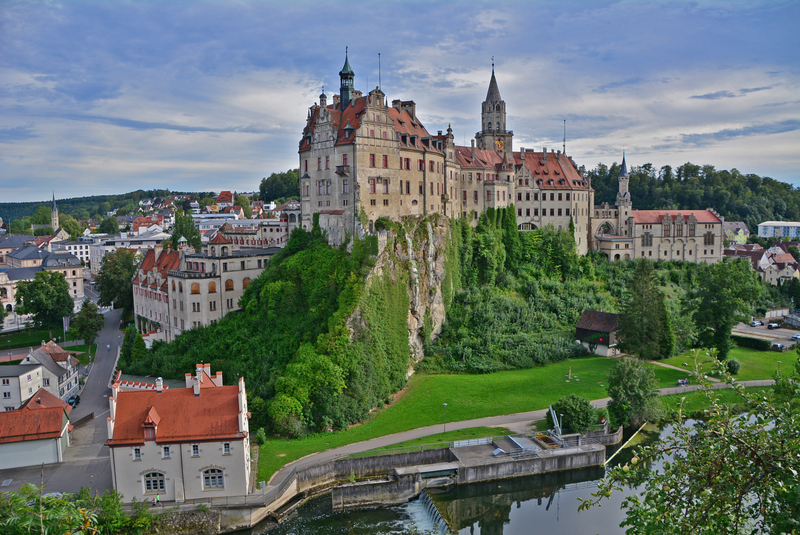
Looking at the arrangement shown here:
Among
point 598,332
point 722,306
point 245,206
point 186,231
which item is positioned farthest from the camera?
point 245,206

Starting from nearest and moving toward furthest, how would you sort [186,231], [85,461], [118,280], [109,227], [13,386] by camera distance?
[85,461] → [13,386] → [118,280] → [186,231] → [109,227]

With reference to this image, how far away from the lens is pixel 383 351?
45375 mm

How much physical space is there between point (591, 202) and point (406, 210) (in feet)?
112

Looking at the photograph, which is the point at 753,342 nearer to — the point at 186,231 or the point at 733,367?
the point at 733,367

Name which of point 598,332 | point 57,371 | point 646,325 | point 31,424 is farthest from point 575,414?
point 57,371

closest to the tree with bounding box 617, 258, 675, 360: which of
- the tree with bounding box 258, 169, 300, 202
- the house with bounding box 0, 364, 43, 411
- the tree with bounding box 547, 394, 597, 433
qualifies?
the tree with bounding box 547, 394, 597, 433

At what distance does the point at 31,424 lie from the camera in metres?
35.2

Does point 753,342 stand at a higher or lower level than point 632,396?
lower

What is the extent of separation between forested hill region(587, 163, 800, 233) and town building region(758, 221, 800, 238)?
181cm

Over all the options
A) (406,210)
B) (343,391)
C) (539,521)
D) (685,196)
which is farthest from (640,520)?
(685,196)

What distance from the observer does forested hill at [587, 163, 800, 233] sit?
114 meters

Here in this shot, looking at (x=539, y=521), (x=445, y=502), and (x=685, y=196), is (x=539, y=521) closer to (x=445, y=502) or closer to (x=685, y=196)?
(x=445, y=502)

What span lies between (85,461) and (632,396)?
37.1 m

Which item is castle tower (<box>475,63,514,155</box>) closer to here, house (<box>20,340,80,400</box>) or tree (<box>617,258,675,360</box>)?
tree (<box>617,258,675,360</box>)
